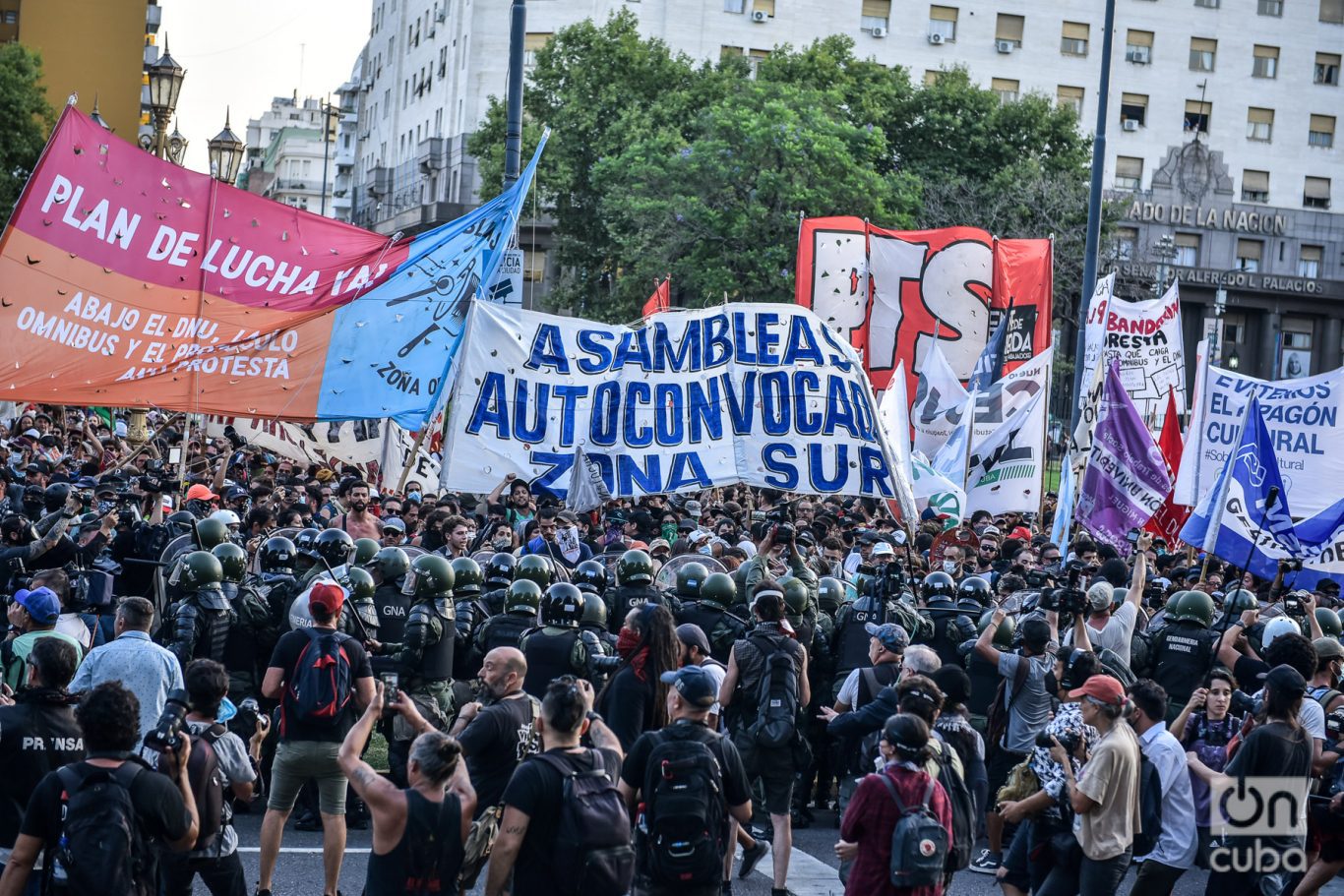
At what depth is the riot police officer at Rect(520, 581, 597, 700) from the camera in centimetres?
862

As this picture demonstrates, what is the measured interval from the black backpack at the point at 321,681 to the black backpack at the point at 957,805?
2.83m

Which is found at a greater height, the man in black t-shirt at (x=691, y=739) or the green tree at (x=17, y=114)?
the green tree at (x=17, y=114)

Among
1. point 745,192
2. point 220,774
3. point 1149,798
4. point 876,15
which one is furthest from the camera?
point 876,15

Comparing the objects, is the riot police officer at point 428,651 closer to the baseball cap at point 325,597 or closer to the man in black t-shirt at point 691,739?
the baseball cap at point 325,597

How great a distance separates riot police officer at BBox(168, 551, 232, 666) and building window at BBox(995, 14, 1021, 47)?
56700 millimetres

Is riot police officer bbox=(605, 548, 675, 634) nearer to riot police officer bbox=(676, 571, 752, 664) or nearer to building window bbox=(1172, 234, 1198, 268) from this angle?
riot police officer bbox=(676, 571, 752, 664)

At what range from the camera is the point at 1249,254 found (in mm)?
62500

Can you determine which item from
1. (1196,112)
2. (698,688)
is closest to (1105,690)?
(698,688)

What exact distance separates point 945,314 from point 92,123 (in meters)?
14.6

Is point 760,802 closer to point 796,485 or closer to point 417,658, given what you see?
point 417,658

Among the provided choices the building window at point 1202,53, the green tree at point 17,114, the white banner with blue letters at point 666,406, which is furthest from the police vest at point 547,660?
the building window at point 1202,53

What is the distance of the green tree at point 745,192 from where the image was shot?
3859 cm

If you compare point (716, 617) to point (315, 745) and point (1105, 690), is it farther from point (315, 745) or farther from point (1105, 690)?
point (1105, 690)

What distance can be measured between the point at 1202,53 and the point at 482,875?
6030 cm
